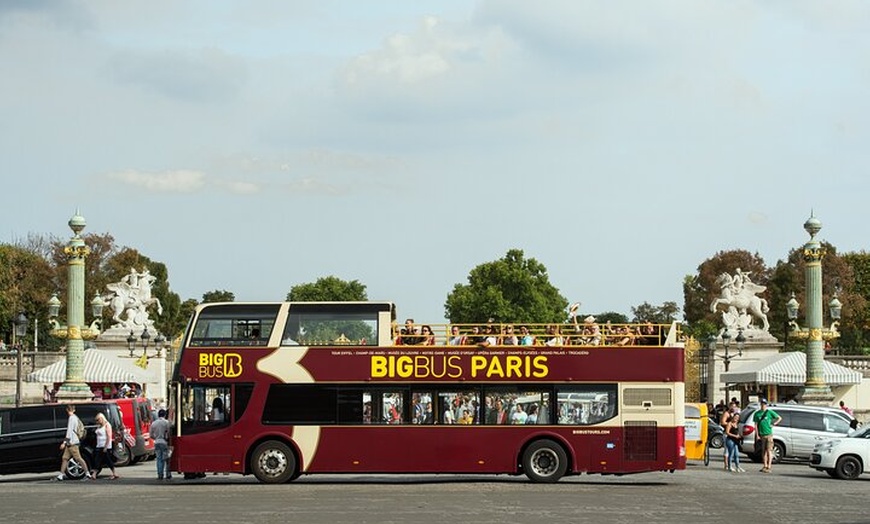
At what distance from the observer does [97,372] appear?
65.4 metres

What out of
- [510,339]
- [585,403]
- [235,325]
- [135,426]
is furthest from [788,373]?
[235,325]

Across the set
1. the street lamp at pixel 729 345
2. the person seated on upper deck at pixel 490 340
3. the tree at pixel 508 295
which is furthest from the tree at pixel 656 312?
the person seated on upper deck at pixel 490 340

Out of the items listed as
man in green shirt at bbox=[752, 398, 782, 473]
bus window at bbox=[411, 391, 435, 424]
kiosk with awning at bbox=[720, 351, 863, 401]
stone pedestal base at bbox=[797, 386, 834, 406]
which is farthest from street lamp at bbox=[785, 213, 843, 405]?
bus window at bbox=[411, 391, 435, 424]

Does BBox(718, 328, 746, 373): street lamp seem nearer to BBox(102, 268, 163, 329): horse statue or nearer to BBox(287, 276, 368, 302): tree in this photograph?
BBox(102, 268, 163, 329): horse statue

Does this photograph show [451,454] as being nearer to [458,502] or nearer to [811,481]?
[458,502]

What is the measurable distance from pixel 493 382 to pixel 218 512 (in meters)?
8.76

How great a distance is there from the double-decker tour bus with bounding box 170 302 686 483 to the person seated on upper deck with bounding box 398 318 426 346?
20cm

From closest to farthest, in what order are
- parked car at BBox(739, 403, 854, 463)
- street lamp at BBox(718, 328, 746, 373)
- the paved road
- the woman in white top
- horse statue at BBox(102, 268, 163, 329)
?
the paved road, the woman in white top, parked car at BBox(739, 403, 854, 463), street lamp at BBox(718, 328, 746, 373), horse statue at BBox(102, 268, 163, 329)

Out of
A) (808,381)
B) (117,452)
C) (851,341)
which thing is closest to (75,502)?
(117,452)

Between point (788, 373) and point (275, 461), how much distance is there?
127ft

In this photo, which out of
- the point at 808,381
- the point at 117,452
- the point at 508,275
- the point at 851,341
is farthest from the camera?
the point at 508,275

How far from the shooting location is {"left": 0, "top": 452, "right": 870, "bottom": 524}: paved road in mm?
22891

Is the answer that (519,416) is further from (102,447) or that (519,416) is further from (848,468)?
(102,447)

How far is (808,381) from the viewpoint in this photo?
5753 cm
